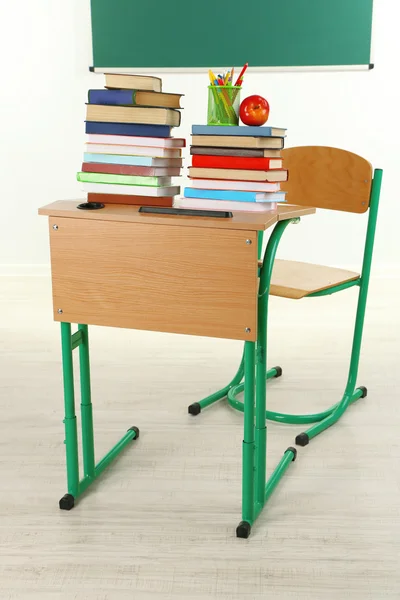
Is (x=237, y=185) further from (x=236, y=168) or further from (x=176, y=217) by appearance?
(x=176, y=217)

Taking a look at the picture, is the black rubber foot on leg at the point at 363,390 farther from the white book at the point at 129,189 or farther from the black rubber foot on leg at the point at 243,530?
the white book at the point at 129,189

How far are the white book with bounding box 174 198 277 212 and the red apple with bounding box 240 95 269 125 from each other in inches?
→ 7.5

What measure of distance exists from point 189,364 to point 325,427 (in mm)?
735

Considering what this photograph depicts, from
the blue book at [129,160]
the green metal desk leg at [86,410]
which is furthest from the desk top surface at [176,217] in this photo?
the green metal desk leg at [86,410]

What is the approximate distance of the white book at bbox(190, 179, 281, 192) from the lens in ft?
5.75

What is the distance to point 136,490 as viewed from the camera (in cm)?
199

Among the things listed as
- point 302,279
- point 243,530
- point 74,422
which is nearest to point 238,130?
point 302,279

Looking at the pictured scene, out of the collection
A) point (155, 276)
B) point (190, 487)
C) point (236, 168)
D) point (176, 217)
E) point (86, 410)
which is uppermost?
point (236, 168)

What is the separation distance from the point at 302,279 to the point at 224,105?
695 millimetres

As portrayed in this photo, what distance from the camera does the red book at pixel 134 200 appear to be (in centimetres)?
184

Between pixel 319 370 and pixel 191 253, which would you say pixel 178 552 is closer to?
pixel 191 253

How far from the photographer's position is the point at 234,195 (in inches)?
69.9

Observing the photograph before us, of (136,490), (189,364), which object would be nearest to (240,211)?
(136,490)

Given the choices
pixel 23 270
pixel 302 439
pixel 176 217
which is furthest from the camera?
pixel 23 270
